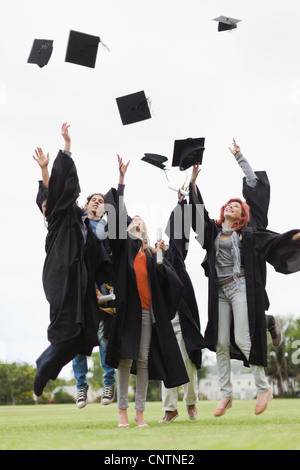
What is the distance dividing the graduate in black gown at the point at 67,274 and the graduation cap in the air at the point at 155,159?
1.48 meters

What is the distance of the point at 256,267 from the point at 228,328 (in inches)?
26.7

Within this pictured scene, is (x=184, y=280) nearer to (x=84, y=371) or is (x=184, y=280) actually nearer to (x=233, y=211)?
(x=233, y=211)

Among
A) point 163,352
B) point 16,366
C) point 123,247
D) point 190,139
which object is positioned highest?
point 190,139

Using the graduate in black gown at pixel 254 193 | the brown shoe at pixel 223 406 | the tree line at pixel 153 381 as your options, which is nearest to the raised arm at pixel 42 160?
the graduate in black gown at pixel 254 193

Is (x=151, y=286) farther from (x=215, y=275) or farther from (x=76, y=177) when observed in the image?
(x=76, y=177)

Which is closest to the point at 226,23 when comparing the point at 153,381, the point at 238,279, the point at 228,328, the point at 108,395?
the point at 238,279

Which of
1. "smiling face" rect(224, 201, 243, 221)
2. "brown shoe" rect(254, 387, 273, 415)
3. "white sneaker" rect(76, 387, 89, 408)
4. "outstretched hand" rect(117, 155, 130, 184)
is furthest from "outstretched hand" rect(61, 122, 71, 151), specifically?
"brown shoe" rect(254, 387, 273, 415)

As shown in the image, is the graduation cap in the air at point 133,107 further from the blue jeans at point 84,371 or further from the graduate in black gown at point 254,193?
the blue jeans at point 84,371

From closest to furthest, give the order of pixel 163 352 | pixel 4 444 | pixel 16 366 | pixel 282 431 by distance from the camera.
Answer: pixel 4 444 → pixel 282 431 → pixel 163 352 → pixel 16 366

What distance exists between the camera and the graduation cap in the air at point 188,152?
6395 millimetres

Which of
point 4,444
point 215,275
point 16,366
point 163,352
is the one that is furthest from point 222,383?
point 16,366

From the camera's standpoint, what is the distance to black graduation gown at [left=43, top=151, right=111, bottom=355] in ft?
17.3

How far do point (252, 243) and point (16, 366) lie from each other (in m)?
45.2

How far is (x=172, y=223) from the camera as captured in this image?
6.43 m
